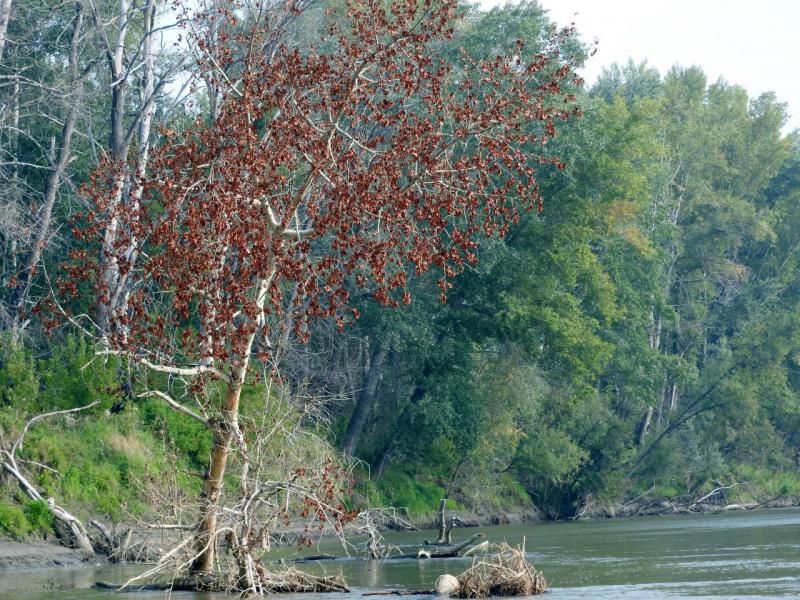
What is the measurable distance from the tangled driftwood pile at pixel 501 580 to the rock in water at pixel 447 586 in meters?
0.06

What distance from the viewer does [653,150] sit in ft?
137

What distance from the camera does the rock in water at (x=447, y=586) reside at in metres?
16.6

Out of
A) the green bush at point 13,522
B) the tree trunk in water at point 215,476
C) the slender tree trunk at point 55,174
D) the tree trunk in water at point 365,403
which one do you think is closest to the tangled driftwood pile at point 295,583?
the tree trunk in water at point 215,476

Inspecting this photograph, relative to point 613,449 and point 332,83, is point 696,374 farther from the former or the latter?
point 332,83

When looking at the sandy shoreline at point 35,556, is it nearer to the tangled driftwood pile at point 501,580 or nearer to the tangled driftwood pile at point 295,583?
the tangled driftwood pile at point 295,583

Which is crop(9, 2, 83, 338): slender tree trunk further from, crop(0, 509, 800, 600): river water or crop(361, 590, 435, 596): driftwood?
crop(361, 590, 435, 596): driftwood

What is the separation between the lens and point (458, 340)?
38594 mm

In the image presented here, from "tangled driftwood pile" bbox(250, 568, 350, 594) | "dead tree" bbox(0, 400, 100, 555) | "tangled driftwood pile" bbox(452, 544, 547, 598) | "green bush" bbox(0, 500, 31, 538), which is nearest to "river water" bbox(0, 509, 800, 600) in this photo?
"tangled driftwood pile" bbox(452, 544, 547, 598)

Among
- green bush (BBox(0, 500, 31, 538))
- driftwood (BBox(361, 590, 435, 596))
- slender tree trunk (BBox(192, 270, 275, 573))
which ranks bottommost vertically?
driftwood (BBox(361, 590, 435, 596))

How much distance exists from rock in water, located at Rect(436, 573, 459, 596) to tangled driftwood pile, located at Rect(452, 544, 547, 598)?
0.06 m

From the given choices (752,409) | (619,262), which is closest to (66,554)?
(619,262)

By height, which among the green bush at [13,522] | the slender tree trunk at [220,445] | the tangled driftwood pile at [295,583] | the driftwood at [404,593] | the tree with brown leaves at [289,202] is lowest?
the driftwood at [404,593]

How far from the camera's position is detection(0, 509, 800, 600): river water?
1697 cm

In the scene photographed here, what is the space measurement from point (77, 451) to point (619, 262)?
854 inches
